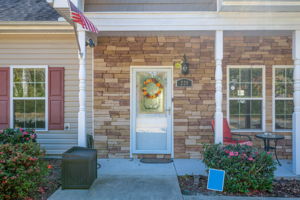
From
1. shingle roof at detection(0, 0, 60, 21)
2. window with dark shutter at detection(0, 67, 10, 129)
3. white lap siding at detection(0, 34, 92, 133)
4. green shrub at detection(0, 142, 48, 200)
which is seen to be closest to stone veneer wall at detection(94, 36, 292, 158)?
white lap siding at detection(0, 34, 92, 133)

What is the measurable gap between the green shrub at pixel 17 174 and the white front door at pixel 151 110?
243cm

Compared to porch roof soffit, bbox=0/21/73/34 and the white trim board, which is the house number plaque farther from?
porch roof soffit, bbox=0/21/73/34

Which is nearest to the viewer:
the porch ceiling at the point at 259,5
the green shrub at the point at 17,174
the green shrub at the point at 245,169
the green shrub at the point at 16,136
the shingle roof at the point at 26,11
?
the green shrub at the point at 17,174

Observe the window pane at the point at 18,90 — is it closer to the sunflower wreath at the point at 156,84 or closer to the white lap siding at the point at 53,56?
the white lap siding at the point at 53,56

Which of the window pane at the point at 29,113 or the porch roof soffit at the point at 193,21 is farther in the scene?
the window pane at the point at 29,113

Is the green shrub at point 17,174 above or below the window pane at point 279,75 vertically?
below

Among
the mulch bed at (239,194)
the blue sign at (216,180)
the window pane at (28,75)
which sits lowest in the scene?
the mulch bed at (239,194)

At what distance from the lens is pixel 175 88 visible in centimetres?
561

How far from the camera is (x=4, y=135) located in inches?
→ 190

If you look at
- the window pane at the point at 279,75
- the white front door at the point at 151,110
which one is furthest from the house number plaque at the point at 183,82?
the window pane at the point at 279,75

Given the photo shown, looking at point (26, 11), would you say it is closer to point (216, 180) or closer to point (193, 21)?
point (193, 21)

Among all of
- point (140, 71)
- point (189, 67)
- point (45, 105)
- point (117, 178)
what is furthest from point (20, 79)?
point (189, 67)

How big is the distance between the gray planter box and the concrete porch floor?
103 millimetres

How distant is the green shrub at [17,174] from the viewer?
332 centimetres
